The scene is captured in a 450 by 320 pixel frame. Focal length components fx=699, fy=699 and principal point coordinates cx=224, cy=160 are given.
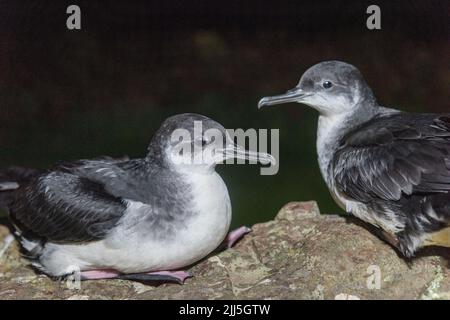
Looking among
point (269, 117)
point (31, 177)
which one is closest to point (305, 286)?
point (31, 177)

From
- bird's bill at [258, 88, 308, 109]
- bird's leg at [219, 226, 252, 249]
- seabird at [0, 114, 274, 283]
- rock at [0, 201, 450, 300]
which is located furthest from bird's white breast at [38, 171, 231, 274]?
bird's bill at [258, 88, 308, 109]

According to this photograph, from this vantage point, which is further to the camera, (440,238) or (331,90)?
(331,90)

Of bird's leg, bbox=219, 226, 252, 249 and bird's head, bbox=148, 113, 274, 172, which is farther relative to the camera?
bird's leg, bbox=219, 226, 252, 249

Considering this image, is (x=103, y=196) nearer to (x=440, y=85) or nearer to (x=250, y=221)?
(x=250, y=221)

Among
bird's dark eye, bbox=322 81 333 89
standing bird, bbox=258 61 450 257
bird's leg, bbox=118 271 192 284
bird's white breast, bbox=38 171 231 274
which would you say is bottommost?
bird's leg, bbox=118 271 192 284

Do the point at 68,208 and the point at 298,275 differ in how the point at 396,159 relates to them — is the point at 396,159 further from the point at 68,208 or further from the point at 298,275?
the point at 68,208

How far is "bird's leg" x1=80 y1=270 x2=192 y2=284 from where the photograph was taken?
358cm

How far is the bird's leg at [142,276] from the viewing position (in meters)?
3.58

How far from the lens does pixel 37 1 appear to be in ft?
19.5

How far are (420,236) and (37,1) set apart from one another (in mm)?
3958

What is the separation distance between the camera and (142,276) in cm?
362

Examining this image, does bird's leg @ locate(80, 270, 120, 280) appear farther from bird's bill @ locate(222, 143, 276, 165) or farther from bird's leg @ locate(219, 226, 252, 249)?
bird's bill @ locate(222, 143, 276, 165)

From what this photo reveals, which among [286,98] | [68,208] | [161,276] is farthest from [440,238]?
[68,208]

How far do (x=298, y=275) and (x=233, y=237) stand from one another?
622 mm
